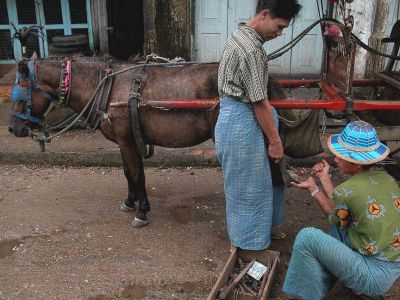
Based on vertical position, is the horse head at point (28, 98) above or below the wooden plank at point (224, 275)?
above

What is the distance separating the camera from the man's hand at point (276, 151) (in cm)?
302

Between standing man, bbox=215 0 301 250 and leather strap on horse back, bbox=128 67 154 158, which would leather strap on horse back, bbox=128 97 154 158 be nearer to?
leather strap on horse back, bbox=128 67 154 158

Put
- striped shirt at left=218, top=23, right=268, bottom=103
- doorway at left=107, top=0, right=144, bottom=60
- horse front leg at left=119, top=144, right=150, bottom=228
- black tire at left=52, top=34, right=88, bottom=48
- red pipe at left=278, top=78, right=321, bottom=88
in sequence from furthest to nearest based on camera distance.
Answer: doorway at left=107, top=0, right=144, bottom=60 < black tire at left=52, top=34, right=88, bottom=48 < red pipe at left=278, top=78, right=321, bottom=88 < horse front leg at left=119, top=144, right=150, bottom=228 < striped shirt at left=218, top=23, right=268, bottom=103

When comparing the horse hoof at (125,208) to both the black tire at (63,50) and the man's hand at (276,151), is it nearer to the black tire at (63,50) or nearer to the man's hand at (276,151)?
the man's hand at (276,151)

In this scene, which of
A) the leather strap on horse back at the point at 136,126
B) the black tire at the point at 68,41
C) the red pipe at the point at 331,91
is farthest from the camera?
the black tire at the point at 68,41

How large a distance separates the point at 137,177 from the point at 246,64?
5.40ft

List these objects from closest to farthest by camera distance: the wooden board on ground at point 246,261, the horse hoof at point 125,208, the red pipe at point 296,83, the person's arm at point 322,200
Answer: the person's arm at point 322,200 < the wooden board on ground at point 246,261 < the red pipe at point 296,83 < the horse hoof at point 125,208

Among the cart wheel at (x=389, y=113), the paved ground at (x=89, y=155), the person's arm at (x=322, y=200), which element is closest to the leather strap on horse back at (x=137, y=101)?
the person's arm at (x=322, y=200)

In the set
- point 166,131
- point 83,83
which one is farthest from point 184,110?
point 83,83

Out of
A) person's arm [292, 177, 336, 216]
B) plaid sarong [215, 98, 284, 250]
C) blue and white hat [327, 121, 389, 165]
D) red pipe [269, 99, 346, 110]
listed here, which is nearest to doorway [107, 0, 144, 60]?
red pipe [269, 99, 346, 110]

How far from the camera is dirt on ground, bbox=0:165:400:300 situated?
3.32 meters

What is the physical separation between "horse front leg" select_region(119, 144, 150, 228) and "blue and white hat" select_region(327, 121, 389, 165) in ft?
5.97

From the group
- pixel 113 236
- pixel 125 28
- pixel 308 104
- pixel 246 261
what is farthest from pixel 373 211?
pixel 125 28

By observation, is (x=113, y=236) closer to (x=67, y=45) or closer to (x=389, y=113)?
(x=389, y=113)
